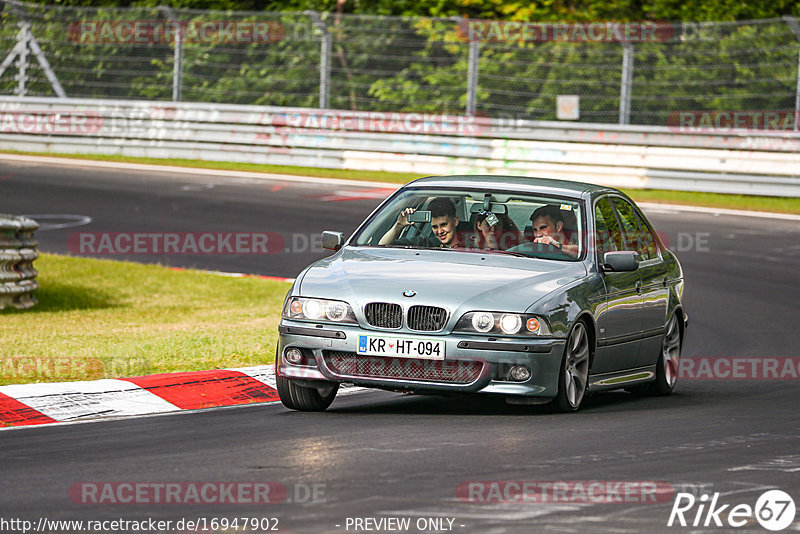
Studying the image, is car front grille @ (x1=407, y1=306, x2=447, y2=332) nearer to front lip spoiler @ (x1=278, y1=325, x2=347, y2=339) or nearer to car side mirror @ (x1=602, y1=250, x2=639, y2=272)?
front lip spoiler @ (x1=278, y1=325, x2=347, y2=339)

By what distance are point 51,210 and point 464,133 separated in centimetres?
760

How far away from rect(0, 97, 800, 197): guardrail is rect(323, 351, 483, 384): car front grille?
15844 millimetres

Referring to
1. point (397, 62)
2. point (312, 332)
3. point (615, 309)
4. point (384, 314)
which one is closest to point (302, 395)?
point (312, 332)

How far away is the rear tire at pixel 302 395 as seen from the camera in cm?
839

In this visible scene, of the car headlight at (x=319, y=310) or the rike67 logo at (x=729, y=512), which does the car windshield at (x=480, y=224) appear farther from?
the rike67 logo at (x=729, y=512)

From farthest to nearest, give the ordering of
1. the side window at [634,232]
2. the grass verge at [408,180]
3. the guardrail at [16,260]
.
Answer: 1. the grass verge at [408,180]
2. the guardrail at [16,260]
3. the side window at [634,232]

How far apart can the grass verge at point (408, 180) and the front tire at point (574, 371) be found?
→ 14.3m

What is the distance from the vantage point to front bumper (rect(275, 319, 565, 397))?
791 cm

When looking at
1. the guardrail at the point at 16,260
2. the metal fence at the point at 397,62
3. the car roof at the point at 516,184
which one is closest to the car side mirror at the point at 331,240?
the car roof at the point at 516,184

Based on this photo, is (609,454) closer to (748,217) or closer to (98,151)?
(748,217)

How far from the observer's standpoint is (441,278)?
8.21 metres

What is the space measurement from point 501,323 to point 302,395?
4.30ft

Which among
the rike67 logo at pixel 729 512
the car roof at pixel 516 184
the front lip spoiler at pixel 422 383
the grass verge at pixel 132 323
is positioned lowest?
the grass verge at pixel 132 323

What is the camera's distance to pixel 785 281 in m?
16.0
